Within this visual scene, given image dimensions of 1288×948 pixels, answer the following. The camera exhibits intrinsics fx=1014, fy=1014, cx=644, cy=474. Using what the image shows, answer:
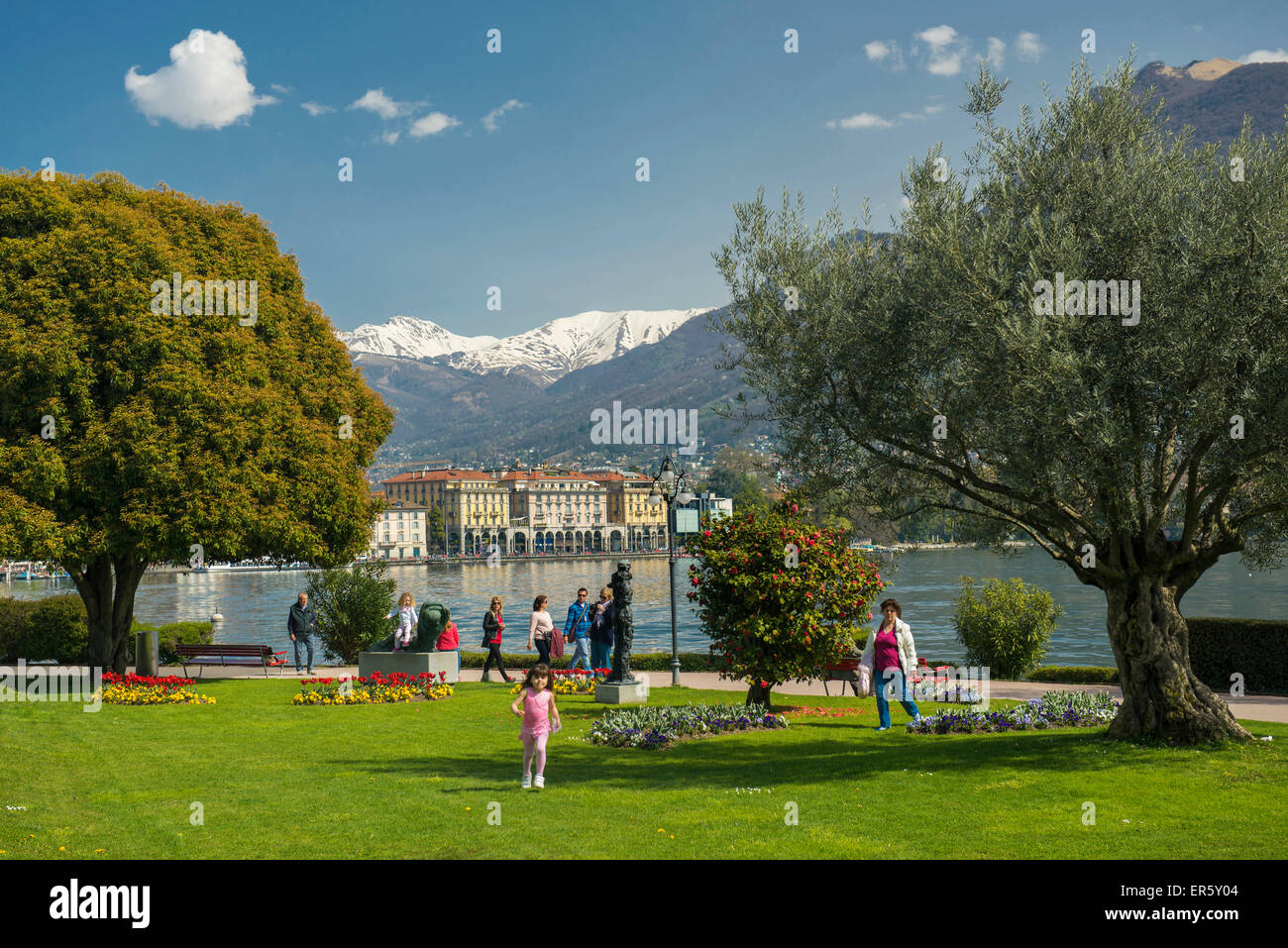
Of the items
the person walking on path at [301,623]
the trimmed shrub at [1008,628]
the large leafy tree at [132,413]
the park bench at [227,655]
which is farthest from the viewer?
the park bench at [227,655]

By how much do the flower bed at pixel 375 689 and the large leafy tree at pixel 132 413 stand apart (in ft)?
11.8

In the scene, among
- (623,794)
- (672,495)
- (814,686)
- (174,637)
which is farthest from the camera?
(174,637)

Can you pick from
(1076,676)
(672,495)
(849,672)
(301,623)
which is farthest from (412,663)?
(1076,676)

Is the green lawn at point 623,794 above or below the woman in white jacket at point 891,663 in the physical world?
below

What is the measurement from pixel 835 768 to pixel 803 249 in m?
6.63

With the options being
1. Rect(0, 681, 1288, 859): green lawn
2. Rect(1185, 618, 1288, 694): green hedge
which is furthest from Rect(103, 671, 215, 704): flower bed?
Rect(1185, 618, 1288, 694): green hedge

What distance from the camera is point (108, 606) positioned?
23.3 metres

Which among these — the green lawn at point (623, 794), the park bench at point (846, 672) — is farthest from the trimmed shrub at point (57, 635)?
the park bench at point (846, 672)

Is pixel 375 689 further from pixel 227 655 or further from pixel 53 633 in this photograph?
pixel 53 633

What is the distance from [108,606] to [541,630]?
10.1 metres

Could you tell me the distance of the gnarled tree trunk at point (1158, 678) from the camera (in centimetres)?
1175

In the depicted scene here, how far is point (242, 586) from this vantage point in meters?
123

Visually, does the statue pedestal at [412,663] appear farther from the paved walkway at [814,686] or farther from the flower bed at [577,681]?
the paved walkway at [814,686]
